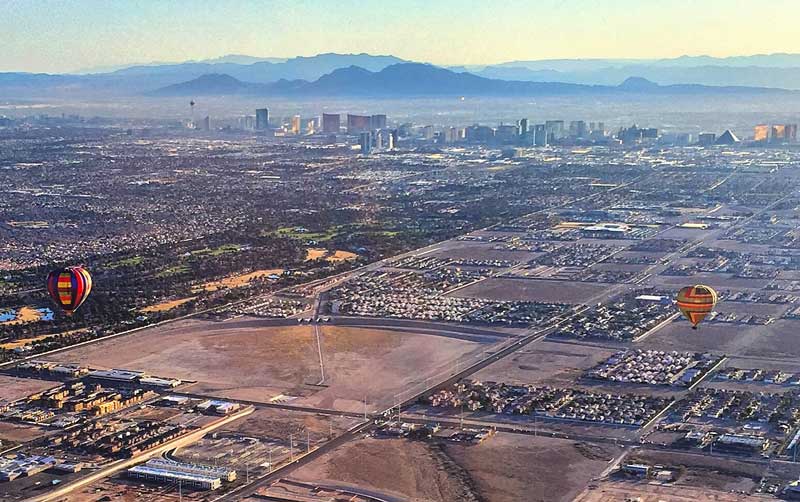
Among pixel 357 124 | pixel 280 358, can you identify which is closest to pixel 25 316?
pixel 280 358

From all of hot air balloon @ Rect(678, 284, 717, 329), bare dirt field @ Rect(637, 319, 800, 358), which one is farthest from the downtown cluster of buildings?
hot air balloon @ Rect(678, 284, 717, 329)

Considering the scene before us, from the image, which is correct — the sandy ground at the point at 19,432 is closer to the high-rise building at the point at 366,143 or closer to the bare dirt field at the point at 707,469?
the bare dirt field at the point at 707,469

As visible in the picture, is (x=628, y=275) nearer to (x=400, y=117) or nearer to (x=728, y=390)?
(x=728, y=390)

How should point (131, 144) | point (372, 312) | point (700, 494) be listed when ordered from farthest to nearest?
1. point (131, 144)
2. point (372, 312)
3. point (700, 494)

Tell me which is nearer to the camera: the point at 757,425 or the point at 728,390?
the point at 757,425

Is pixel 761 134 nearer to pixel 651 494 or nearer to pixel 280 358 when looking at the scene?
pixel 280 358

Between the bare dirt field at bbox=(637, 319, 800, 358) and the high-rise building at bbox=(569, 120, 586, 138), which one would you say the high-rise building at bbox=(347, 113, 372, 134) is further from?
the bare dirt field at bbox=(637, 319, 800, 358)

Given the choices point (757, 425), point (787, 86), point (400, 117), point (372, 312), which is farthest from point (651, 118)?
point (757, 425)

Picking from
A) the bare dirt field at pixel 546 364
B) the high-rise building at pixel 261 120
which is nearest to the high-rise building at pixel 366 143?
the high-rise building at pixel 261 120
